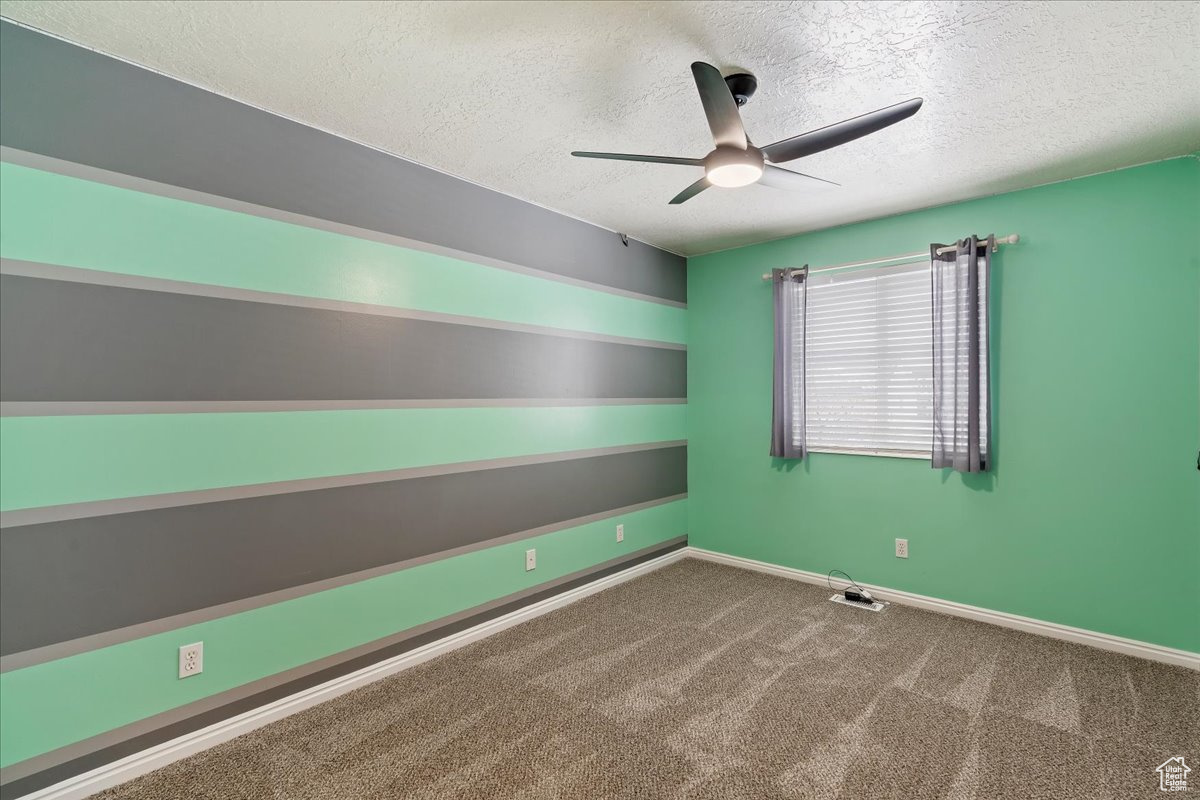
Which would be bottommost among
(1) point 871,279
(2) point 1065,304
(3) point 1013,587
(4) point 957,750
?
(4) point 957,750

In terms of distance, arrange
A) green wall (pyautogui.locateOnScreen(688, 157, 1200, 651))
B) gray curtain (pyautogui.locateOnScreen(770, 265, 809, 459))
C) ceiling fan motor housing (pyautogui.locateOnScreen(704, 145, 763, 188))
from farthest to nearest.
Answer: gray curtain (pyautogui.locateOnScreen(770, 265, 809, 459)) → green wall (pyautogui.locateOnScreen(688, 157, 1200, 651)) → ceiling fan motor housing (pyautogui.locateOnScreen(704, 145, 763, 188))

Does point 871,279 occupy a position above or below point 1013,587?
above

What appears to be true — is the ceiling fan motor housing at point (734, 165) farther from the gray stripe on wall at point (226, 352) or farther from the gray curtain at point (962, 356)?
the gray curtain at point (962, 356)

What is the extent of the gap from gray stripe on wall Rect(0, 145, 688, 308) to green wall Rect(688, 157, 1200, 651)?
253cm

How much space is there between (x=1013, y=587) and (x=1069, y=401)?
1128mm

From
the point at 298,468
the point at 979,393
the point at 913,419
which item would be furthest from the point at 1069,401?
the point at 298,468

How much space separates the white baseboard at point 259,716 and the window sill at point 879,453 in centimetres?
215

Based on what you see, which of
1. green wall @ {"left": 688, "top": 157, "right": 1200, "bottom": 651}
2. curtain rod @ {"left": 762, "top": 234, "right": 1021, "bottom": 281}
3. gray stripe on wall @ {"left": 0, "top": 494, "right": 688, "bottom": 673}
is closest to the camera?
gray stripe on wall @ {"left": 0, "top": 494, "right": 688, "bottom": 673}

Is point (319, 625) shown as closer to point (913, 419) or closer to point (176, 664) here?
point (176, 664)

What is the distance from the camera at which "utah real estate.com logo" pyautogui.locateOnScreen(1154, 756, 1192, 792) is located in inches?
71.6

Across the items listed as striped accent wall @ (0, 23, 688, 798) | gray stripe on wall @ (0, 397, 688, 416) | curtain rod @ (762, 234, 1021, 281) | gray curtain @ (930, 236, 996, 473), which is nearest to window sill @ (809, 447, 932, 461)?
gray curtain @ (930, 236, 996, 473)

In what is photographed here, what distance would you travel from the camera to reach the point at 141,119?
1.96 metres

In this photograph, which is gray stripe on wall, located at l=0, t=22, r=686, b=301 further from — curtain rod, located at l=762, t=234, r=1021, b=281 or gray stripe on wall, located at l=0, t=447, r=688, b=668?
curtain rod, located at l=762, t=234, r=1021, b=281

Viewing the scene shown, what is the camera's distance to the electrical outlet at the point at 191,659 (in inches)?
78.8
